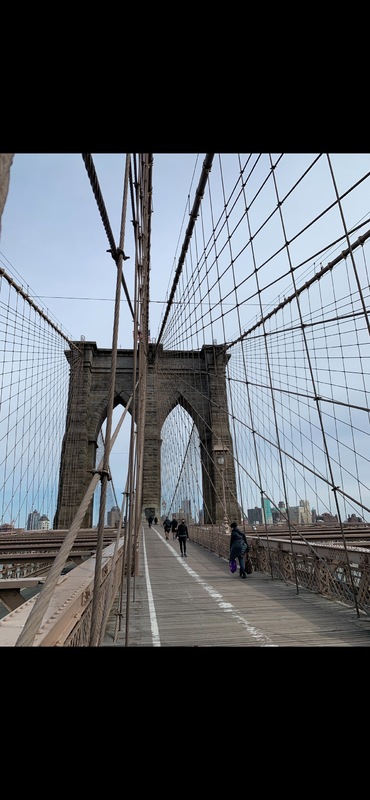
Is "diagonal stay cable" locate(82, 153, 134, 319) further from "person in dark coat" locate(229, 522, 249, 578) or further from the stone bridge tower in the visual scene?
the stone bridge tower

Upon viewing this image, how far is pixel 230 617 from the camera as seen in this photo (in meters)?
3.62

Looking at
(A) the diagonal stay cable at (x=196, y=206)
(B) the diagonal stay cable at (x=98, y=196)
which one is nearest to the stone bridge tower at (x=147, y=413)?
(A) the diagonal stay cable at (x=196, y=206)

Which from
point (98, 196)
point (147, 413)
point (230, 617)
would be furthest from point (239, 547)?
point (147, 413)

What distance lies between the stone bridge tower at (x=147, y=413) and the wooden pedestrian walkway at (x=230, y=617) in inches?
735

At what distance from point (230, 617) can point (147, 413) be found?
23967 millimetres

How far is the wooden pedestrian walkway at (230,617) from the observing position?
2936 mm

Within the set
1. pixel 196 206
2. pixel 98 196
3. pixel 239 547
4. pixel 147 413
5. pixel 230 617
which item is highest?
pixel 196 206

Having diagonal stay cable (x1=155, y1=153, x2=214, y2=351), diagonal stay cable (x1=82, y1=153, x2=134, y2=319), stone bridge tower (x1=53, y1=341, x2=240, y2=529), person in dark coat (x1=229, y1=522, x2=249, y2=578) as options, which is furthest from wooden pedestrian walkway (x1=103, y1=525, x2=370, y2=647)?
stone bridge tower (x1=53, y1=341, x2=240, y2=529)

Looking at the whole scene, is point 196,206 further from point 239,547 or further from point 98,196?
point 98,196

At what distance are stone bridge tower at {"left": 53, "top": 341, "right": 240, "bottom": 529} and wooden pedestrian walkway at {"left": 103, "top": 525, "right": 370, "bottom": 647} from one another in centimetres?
1868

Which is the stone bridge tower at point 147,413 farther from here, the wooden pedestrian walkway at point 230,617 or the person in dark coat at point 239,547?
the wooden pedestrian walkway at point 230,617
